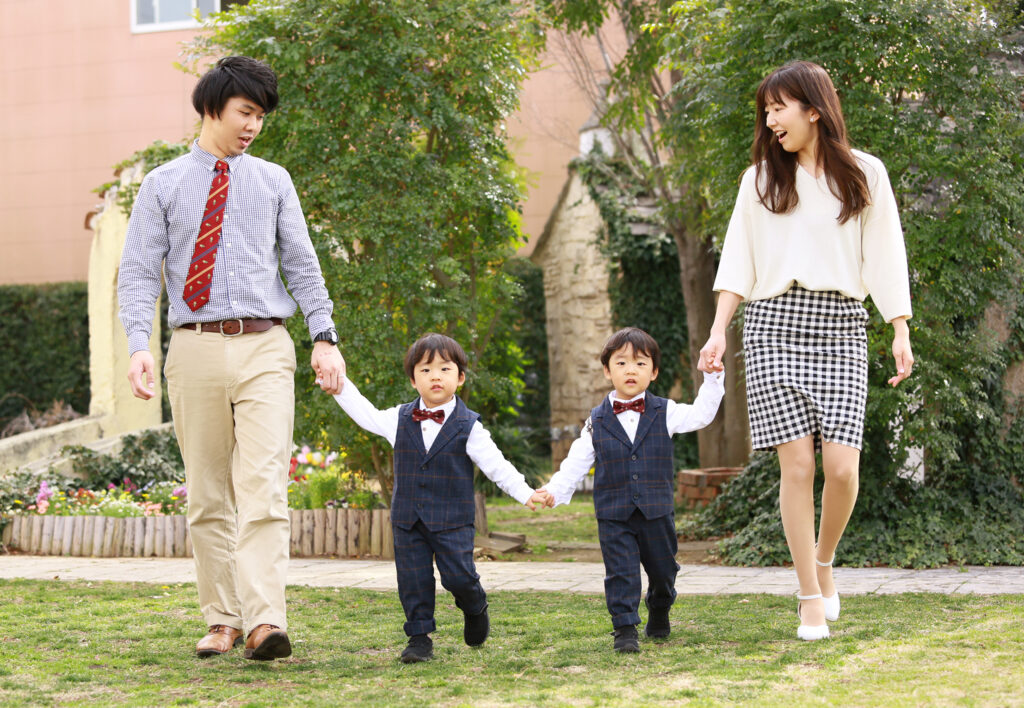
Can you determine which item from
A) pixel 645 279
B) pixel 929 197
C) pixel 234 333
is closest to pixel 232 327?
pixel 234 333

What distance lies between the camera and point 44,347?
1318 cm

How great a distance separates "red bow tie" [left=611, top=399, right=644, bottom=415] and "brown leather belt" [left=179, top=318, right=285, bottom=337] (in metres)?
1.14

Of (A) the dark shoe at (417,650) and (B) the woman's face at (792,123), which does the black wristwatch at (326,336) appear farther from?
(B) the woman's face at (792,123)

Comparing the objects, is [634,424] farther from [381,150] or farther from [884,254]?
[381,150]

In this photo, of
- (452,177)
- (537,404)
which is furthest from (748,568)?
(537,404)

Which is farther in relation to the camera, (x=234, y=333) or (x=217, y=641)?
(x=217, y=641)

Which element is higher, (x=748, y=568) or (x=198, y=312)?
(x=198, y=312)

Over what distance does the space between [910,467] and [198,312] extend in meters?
4.17

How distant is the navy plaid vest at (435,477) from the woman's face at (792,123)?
134 centimetres

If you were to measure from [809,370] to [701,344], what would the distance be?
6.30 m

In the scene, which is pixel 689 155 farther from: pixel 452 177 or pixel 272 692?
pixel 272 692

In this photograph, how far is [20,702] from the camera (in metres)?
2.92

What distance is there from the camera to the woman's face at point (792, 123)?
3561mm

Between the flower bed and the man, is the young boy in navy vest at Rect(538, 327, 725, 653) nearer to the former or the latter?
the man
